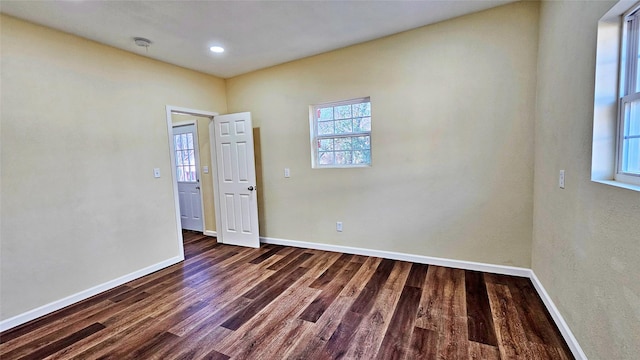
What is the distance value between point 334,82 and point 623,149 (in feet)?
8.83

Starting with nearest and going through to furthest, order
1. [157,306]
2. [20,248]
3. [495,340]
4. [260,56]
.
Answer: [495,340] < [20,248] < [157,306] < [260,56]

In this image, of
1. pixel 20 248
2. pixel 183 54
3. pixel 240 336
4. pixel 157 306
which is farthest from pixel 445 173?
pixel 20 248

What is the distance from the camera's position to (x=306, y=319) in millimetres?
2176

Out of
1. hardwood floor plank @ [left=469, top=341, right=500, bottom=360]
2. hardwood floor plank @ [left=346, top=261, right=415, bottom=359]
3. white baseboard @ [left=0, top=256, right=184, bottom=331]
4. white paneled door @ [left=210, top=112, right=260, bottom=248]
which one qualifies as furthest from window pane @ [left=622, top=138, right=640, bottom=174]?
white baseboard @ [left=0, top=256, right=184, bottom=331]

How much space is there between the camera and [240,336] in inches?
78.5

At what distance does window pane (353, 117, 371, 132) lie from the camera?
3.37 metres

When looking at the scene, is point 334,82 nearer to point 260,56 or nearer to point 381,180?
point 260,56

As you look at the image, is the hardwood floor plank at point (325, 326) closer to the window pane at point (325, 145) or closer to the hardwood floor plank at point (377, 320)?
the hardwood floor plank at point (377, 320)

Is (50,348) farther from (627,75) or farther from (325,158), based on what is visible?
(627,75)

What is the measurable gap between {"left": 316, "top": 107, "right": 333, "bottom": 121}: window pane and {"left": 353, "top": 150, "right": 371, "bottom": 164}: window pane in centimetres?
61

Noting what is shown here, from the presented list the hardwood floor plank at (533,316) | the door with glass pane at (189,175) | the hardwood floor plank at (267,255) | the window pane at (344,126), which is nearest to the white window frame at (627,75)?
the hardwood floor plank at (533,316)

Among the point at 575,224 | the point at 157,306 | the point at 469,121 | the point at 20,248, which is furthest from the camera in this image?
the point at 469,121

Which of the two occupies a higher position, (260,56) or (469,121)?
(260,56)

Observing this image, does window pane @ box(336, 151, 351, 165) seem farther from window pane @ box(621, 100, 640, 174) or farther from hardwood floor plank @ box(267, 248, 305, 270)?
window pane @ box(621, 100, 640, 174)
